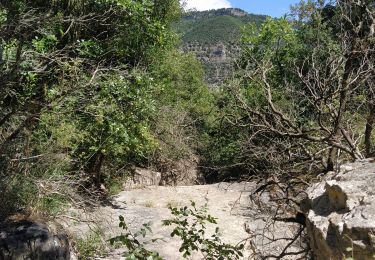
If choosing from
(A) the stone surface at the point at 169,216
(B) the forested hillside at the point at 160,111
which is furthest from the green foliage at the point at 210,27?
(A) the stone surface at the point at 169,216

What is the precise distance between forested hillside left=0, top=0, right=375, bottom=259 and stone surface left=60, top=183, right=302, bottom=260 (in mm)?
456

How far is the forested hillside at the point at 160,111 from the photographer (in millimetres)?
5828

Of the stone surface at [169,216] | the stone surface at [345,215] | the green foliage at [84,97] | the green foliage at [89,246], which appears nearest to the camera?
the stone surface at [345,215]

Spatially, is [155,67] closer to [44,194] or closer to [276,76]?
[276,76]

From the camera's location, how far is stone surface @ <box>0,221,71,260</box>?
6367mm

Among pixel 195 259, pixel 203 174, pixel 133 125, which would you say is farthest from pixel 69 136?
pixel 203 174

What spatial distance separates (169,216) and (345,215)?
27.7 feet

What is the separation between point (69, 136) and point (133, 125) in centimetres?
229

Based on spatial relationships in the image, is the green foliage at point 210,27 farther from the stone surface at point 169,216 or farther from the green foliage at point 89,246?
the green foliage at point 89,246

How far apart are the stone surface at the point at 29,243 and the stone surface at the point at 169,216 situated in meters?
1.58

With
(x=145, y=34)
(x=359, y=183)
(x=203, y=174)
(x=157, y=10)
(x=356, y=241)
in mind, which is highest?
(x=157, y=10)

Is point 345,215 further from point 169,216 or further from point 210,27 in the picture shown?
point 210,27

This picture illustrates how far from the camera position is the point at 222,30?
6900 centimetres

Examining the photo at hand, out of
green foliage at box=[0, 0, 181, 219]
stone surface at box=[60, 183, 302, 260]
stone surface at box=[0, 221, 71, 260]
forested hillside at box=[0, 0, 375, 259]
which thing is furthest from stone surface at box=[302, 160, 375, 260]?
stone surface at box=[60, 183, 302, 260]
